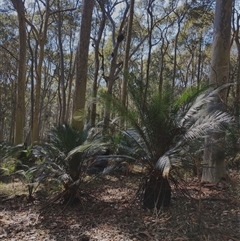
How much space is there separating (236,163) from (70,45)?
17.9 m

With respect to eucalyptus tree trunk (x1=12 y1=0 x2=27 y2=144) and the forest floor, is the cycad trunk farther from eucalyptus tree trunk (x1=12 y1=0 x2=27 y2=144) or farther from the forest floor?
eucalyptus tree trunk (x1=12 y1=0 x2=27 y2=144)

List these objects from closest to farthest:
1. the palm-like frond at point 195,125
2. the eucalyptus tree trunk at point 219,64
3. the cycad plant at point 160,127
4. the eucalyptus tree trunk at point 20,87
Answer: the palm-like frond at point 195,125 < the cycad plant at point 160,127 < the eucalyptus tree trunk at point 219,64 < the eucalyptus tree trunk at point 20,87

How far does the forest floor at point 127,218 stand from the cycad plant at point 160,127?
1.32 feet

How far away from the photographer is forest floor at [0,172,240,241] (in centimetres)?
372

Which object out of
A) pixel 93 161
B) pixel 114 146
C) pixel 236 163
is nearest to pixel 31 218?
pixel 93 161

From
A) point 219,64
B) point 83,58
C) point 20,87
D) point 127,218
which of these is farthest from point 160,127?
point 20,87

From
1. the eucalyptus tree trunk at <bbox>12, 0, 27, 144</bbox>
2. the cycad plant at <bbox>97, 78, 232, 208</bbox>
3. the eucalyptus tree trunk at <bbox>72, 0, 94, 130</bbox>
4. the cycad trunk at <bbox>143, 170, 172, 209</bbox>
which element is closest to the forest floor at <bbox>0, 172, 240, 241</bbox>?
the cycad trunk at <bbox>143, 170, 172, 209</bbox>

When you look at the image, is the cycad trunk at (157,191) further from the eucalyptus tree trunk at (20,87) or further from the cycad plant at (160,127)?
the eucalyptus tree trunk at (20,87)

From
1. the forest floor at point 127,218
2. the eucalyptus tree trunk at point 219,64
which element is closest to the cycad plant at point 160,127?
the forest floor at point 127,218

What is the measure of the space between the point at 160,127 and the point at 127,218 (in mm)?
1464

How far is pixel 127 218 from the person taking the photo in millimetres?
4430

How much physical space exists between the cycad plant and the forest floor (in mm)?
404

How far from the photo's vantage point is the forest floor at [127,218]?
372 cm

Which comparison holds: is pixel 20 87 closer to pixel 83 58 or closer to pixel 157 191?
pixel 83 58
